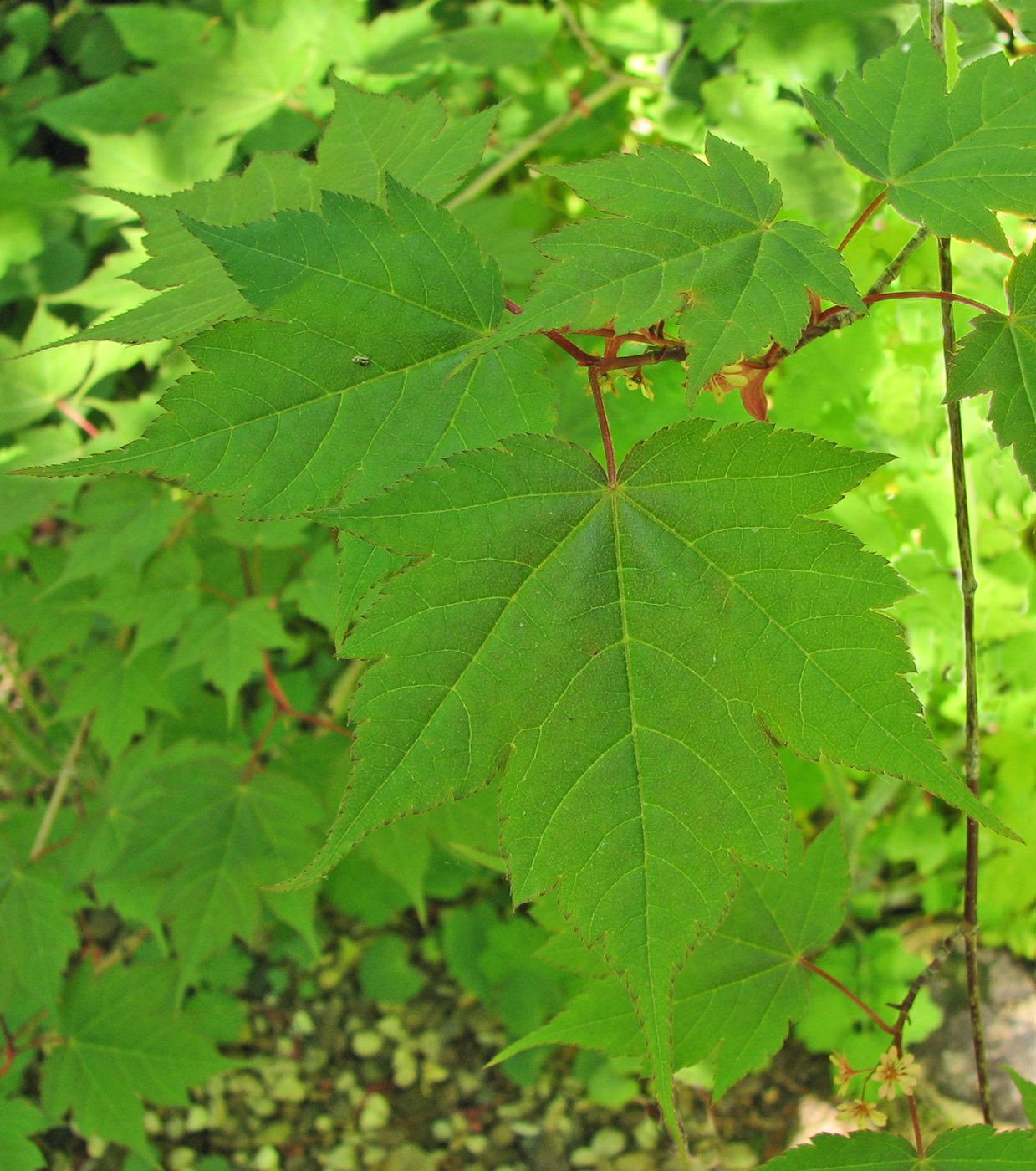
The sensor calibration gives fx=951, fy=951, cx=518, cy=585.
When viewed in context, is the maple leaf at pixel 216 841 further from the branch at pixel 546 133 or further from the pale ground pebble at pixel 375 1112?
the branch at pixel 546 133

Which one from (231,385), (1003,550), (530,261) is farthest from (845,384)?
(231,385)

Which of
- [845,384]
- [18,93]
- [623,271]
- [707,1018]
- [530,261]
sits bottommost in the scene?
[707,1018]

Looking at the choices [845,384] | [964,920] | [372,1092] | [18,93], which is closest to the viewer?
[964,920]

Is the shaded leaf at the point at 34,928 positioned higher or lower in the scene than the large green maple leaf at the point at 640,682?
lower

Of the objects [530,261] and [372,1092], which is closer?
[530,261]

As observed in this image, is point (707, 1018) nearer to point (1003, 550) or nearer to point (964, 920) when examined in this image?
point (964, 920)

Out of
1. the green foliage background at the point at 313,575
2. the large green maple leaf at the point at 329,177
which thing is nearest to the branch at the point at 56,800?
the green foliage background at the point at 313,575

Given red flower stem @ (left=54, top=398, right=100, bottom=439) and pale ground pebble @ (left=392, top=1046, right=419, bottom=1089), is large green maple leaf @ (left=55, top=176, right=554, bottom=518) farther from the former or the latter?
pale ground pebble @ (left=392, top=1046, right=419, bottom=1089)
